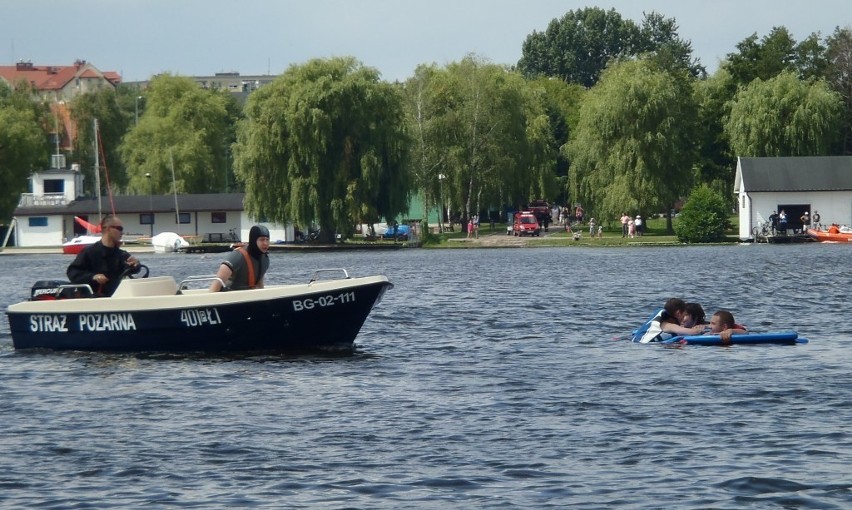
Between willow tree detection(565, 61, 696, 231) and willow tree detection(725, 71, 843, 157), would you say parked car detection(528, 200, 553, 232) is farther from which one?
willow tree detection(725, 71, 843, 157)

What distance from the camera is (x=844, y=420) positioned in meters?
→ 16.2

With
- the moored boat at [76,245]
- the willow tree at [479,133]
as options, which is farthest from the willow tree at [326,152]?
the moored boat at [76,245]

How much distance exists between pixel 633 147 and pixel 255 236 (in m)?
65.3

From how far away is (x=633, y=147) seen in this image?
281 feet

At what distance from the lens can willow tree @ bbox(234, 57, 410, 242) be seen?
3182 inches

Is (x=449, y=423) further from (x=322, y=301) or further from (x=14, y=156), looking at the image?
(x=14, y=156)

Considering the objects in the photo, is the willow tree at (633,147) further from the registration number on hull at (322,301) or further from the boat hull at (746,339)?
the registration number on hull at (322,301)

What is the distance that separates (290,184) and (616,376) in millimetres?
62087

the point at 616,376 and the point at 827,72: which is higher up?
the point at 827,72

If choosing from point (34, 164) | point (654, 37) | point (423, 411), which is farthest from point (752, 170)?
point (654, 37)

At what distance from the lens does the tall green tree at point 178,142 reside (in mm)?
115062

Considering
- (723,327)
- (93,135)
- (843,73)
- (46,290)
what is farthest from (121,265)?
(93,135)

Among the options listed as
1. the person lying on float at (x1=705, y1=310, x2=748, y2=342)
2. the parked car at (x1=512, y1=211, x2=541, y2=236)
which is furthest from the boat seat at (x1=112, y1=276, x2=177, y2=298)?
the parked car at (x1=512, y1=211, x2=541, y2=236)

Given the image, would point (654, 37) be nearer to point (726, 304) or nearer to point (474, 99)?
point (474, 99)
